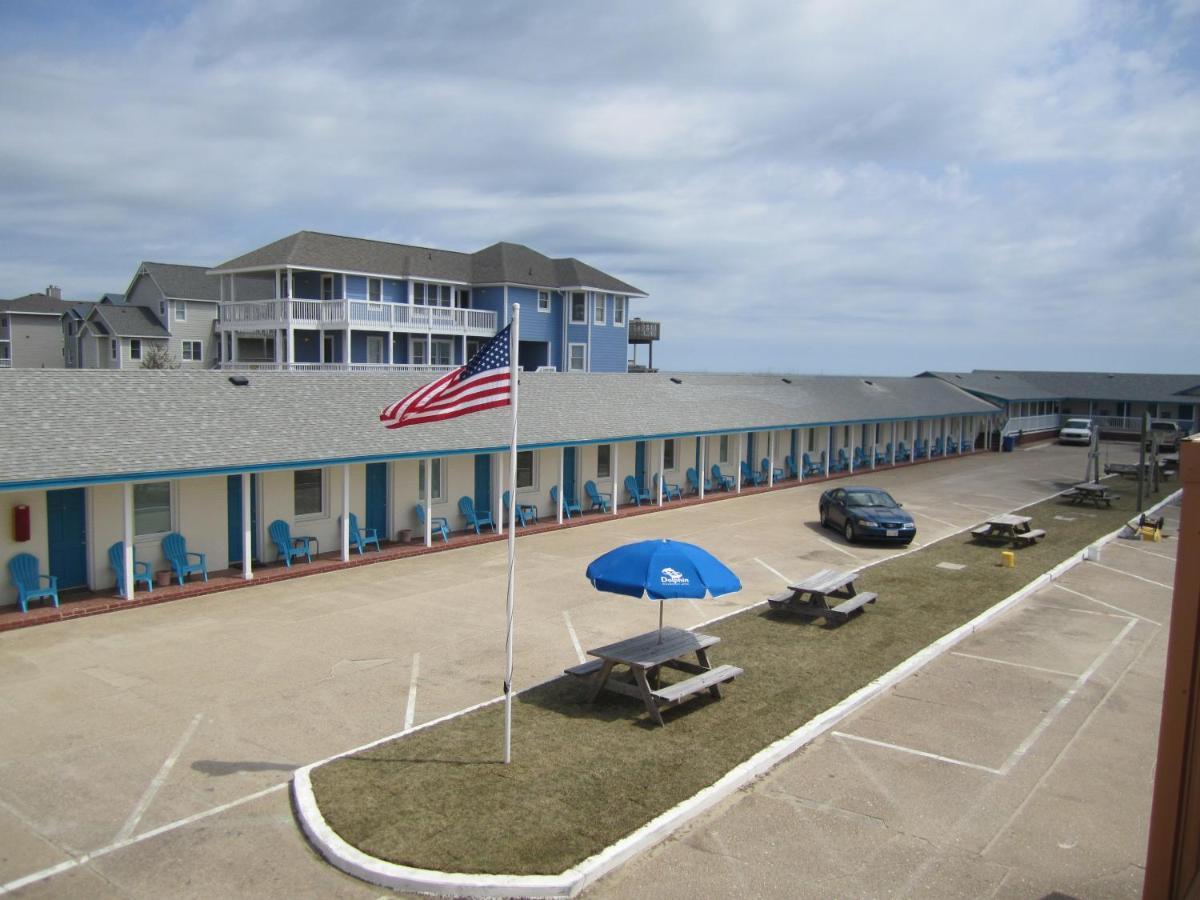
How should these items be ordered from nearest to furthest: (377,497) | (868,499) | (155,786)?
(155,786) < (377,497) < (868,499)

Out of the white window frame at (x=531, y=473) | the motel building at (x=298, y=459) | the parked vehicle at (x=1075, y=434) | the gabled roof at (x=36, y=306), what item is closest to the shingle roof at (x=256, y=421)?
the motel building at (x=298, y=459)

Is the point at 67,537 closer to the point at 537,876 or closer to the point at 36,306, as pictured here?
the point at 537,876

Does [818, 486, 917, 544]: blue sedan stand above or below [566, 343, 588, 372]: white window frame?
below

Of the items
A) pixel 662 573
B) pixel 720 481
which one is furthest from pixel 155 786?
pixel 720 481

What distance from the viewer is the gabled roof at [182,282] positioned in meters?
50.9

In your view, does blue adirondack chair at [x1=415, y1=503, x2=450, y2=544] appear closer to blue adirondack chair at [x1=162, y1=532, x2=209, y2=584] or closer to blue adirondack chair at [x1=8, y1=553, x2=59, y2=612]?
blue adirondack chair at [x1=162, y1=532, x2=209, y2=584]

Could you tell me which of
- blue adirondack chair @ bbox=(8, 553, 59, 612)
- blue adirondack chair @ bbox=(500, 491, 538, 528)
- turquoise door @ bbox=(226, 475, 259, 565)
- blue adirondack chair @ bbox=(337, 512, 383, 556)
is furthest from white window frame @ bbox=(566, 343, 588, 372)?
blue adirondack chair @ bbox=(8, 553, 59, 612)

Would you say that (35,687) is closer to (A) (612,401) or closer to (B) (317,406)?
(B) (317,406)

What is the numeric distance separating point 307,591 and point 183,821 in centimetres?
914

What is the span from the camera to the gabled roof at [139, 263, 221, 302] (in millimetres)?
50875

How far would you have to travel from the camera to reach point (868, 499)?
84.0 ft

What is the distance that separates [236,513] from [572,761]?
11515 millimetres

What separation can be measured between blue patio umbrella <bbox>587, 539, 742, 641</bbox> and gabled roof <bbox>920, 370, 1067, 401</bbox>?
50.6m

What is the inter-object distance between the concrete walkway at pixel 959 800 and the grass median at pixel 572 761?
0.53 meters
